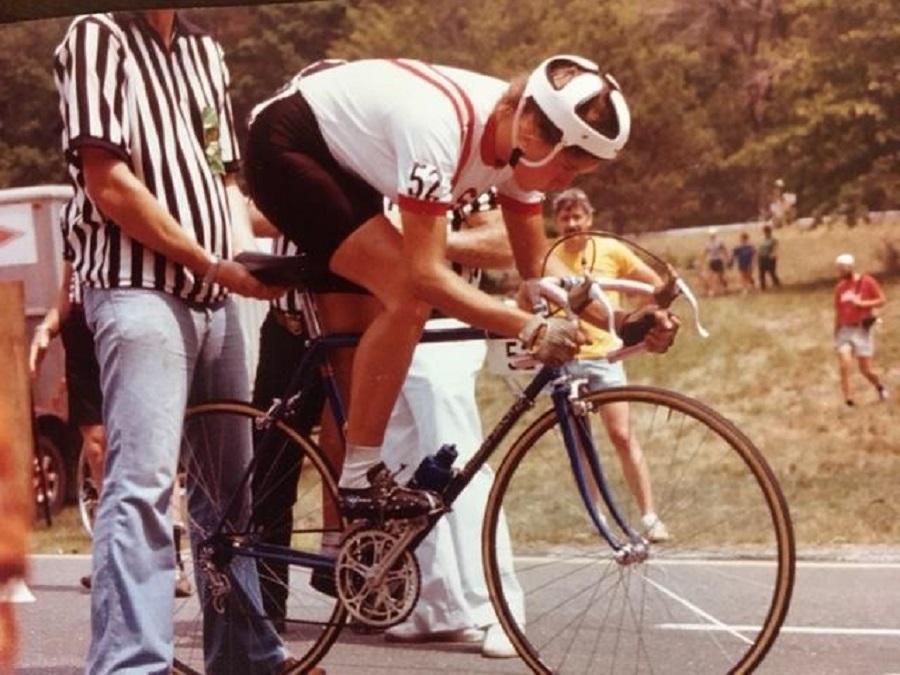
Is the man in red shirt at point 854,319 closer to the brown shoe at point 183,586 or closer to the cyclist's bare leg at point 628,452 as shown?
the cyclist's bare leg at point 628,452

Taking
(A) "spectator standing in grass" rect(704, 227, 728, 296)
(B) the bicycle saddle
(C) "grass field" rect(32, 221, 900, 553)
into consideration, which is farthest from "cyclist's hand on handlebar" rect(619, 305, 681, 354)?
(A) "spectator standing in grass" rect(704, 227, 728, 296)

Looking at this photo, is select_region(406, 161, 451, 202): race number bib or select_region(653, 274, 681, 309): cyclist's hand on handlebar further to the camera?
select_region(653, 274, 681, 309): cyclist's hand on handlebar

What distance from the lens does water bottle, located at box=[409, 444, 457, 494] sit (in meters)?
3.12

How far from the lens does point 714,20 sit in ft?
12.4

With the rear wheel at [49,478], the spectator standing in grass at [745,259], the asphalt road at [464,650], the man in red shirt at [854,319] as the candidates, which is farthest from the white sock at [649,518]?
the rear wheel at [49,478]

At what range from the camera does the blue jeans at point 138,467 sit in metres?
3.01

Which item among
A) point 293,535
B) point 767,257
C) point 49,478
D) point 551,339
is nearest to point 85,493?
point 49,478

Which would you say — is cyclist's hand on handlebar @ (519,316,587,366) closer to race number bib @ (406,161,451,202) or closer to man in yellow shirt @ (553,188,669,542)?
man in yellow shirt @ (553,188,669,542)

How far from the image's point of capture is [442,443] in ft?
11.4

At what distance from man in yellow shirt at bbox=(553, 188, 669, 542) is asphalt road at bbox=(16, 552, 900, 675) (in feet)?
1.47

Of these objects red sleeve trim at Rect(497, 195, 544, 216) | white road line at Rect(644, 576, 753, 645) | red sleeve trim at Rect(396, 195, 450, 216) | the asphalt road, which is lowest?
the asphalt road

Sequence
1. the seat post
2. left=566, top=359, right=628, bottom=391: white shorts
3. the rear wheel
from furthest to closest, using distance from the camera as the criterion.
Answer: the rear wheel < the seat post < left=566, top=359, right=628, bottom=391: white shorts

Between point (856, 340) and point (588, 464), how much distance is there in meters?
1.29

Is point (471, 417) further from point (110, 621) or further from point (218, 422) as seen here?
point (110, 621)
